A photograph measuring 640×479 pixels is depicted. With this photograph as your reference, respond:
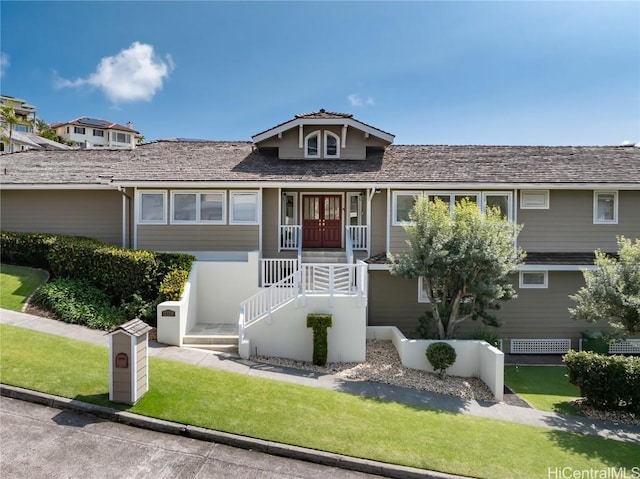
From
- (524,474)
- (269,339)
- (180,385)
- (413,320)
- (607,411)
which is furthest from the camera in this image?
(413,320)

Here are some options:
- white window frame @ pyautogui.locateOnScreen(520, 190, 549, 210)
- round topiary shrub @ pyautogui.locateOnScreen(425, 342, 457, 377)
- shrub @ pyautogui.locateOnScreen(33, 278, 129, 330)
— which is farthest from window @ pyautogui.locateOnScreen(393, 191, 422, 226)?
shrub @ pyautogui.locateOnScreen(33, 278, 129, 330)

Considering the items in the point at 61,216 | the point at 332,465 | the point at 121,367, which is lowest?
the point at 332,465

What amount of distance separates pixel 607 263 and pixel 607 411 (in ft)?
11.7

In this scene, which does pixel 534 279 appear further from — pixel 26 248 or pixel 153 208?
pixel 26 248

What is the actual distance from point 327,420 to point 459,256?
17.6 feet

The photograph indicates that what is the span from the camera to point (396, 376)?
902 centimetres

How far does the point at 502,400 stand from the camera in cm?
847

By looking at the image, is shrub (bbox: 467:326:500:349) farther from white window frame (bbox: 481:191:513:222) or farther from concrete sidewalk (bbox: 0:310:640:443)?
white window frame (bbox: 481:191:513:222)

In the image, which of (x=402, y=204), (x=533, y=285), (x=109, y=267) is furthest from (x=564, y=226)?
(x=109, y=267)

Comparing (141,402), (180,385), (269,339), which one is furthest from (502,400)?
(141,402)

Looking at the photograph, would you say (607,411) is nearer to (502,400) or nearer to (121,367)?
(502,400)

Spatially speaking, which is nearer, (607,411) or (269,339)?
(607,411)

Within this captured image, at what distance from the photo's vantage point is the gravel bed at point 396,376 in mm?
8586

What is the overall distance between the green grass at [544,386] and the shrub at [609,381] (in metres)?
0.64
